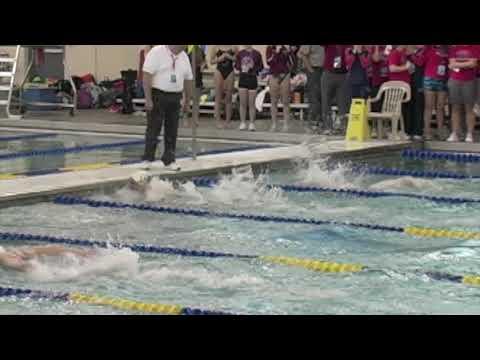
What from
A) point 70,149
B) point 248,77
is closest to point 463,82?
point 248,77

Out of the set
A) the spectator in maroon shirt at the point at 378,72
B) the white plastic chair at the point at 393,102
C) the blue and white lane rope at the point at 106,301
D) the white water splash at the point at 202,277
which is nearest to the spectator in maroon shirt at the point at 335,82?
the spectator in maroon shirt at the point at 378,72

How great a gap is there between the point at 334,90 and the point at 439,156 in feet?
→ 8.45

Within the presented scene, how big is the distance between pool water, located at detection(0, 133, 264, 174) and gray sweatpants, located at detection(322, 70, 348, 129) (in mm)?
1588

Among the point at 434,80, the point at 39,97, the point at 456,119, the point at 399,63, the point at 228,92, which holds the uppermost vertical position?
the point at 399,63

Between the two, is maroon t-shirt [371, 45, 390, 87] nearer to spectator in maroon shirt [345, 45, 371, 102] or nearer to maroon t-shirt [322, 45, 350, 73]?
spectator in maroon shirt [345, 45, 371, 102]

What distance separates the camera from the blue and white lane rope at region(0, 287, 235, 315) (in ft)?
14.9

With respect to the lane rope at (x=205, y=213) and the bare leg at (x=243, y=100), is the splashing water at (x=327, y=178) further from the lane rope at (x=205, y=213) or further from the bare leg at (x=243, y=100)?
the bare leg at (x=243, y=100)

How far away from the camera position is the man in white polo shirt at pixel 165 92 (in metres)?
9.94

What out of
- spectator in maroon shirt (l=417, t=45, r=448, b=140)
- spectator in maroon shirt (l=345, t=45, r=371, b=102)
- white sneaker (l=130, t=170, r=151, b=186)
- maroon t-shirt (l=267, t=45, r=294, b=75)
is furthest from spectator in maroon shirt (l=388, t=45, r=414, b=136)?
white sneaker (l=130, t=170, r=151, b=186)

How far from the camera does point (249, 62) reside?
48.8ft

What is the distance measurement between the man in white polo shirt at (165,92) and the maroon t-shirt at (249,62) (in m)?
4.41

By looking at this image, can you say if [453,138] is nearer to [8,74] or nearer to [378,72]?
[378,72]

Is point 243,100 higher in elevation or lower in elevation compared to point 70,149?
higher
